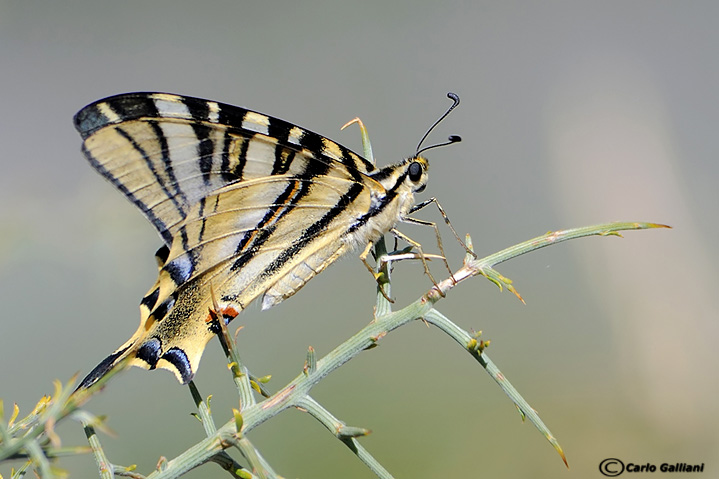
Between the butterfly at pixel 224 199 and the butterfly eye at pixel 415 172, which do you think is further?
the butterfly eye at pixel 415 172

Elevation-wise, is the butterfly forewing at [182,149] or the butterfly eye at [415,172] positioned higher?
the butterfly forewing at [182,149]

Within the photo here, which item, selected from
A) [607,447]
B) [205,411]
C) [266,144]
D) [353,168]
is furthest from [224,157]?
[607,447]

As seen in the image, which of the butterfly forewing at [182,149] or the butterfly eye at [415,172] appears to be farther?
the butterfly eye at [415,172]

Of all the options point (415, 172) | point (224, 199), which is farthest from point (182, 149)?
point (415, 172)

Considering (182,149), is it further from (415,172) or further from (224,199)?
(415,172)

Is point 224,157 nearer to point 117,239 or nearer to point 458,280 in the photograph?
point 458,280

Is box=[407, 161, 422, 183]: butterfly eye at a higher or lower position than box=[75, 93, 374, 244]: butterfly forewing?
lower
